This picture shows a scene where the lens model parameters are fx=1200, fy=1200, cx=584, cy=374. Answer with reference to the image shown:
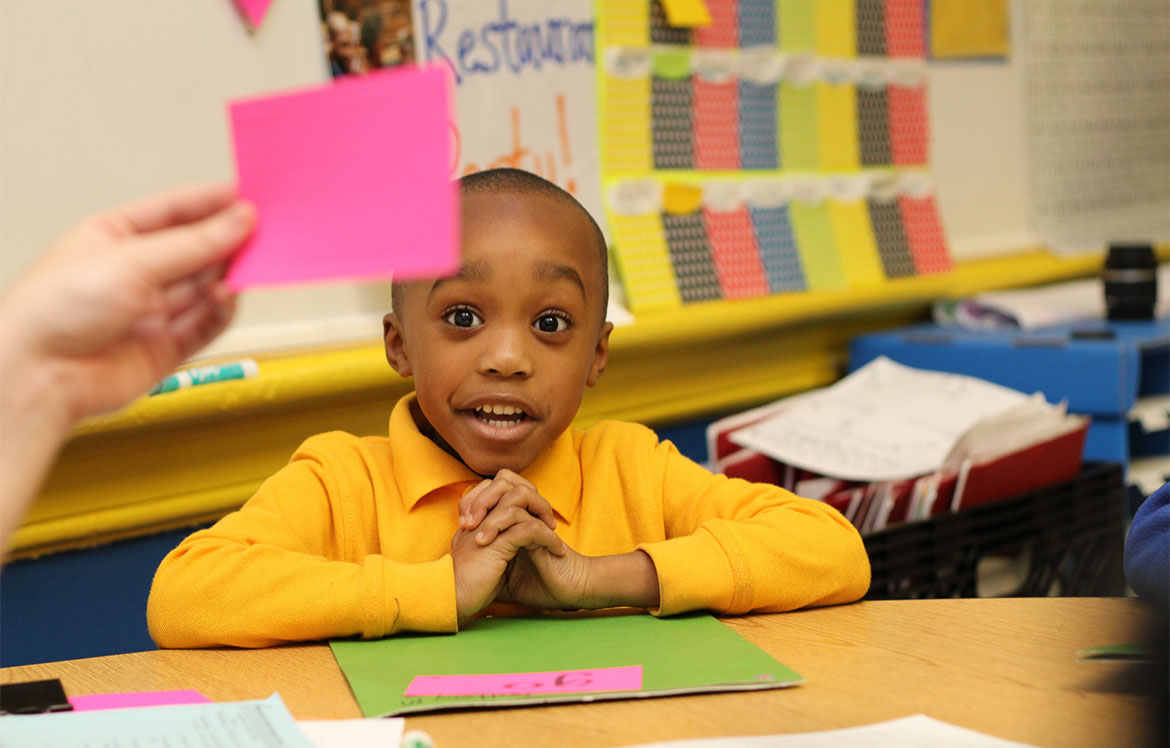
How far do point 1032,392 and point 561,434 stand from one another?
1.16 metres

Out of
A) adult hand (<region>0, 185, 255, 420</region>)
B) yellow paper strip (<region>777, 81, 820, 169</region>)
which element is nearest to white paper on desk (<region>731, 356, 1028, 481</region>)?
yellow paper strip (<region>777, 81, 820, 169</region>)

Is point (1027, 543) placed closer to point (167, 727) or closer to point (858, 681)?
point (858, 681)

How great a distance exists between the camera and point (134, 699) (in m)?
0.71

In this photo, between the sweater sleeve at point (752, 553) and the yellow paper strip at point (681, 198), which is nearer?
the sweater sleeve at point (752, 553)

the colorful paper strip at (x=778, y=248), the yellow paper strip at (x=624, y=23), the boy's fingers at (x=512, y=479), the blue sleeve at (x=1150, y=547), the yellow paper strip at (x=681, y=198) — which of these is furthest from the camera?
the colorful paper strip at (x=778, y=248)

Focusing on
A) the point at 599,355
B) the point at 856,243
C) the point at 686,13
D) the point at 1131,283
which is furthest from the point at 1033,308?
the point at 599,355

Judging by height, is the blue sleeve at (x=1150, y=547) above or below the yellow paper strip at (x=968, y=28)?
below

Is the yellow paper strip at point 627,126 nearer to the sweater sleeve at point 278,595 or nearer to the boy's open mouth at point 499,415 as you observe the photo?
the boy's open mouth at point 499,415

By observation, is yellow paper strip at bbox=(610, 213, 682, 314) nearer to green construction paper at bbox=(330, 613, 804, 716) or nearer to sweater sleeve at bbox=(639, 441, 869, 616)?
sweater sleeve at bbox=(639, 441, 869, 616)

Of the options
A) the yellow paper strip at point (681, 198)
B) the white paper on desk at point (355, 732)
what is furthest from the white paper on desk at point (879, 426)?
the white paper on desk at point (355, 732)

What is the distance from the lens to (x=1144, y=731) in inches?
20.8

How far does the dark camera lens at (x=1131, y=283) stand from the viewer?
214cm

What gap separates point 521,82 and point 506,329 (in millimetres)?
855

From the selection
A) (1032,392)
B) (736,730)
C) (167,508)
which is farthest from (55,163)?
(1032,392)
